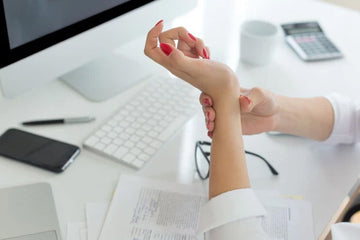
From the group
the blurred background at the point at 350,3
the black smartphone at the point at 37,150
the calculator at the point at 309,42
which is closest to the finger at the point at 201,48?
the black smartphone at the point at 37,150

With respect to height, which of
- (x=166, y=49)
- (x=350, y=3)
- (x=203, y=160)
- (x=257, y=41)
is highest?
(x=166, y=49)

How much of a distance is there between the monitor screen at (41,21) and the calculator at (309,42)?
1.73 ft

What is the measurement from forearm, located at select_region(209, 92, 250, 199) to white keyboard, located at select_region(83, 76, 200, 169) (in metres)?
0.16

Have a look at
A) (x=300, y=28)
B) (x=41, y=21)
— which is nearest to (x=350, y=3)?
(x=300, y=28)

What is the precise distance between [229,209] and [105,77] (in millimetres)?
482

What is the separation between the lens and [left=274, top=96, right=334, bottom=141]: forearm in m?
0.89

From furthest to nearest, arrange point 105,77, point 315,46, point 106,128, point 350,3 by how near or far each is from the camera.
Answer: point 350,3
point 315,46
point 105,77
point 106,128

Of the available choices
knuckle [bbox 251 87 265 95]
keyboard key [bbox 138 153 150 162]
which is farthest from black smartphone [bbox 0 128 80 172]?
knuckle [bbox 251 87 265 95]

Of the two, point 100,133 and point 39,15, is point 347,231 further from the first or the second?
point 39,15

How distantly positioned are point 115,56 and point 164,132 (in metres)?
0.30

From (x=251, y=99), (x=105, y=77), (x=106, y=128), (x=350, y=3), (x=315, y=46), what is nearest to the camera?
(x=251, y=99)

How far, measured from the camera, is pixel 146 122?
898mm

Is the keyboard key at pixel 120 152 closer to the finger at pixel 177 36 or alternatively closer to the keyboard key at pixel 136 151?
the keyboard key at pixel 136 151

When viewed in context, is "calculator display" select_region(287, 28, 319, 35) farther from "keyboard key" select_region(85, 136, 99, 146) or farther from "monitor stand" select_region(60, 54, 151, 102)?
"keyboard key" select_region(85, 136, 99, 146)
